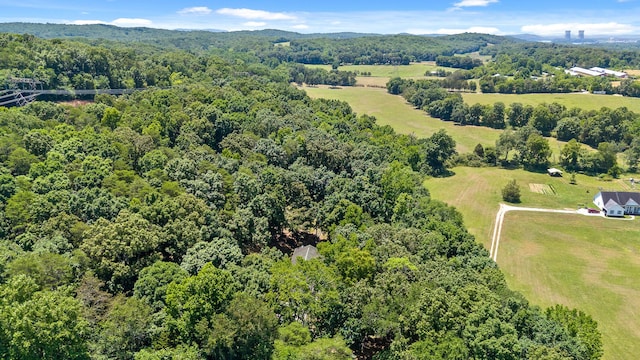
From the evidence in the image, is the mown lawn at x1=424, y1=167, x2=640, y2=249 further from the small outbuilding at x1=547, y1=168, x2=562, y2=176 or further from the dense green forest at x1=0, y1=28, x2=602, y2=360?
the dense green forest at x1=0, y1=28, x2=602, y2=360

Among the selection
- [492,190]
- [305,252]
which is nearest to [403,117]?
[492,190]

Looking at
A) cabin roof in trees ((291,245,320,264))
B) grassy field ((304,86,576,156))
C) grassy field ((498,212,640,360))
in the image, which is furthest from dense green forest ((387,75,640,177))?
cabin roof in trees ((291,245,320,264))

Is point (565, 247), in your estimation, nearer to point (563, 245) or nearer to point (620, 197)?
point (563, 245)

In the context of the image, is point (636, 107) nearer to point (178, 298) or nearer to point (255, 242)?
point (255, 242)

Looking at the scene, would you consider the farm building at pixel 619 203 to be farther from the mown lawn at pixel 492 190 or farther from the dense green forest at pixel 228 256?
the dense green forest at pixel 228 256

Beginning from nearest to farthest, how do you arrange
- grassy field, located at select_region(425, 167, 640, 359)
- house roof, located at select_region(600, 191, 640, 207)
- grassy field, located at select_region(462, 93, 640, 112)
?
grassy field, located at select_region(425, 167, 640, 359)
house roof, located at select_region(600, 191, 640, 207)
grassy field, located at select_region(462, 93, 640, 112)

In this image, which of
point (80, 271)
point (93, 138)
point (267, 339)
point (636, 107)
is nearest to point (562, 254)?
point (267, 339)
